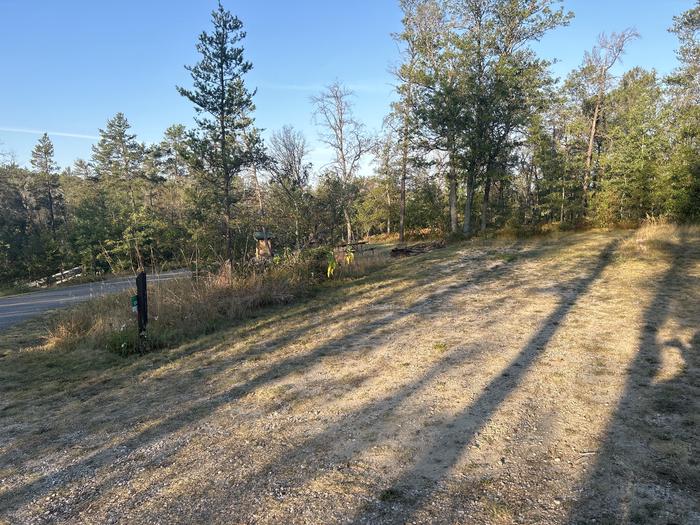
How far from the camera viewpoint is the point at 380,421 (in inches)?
110

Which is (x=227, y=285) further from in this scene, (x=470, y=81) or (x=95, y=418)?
(x=470, y=81)

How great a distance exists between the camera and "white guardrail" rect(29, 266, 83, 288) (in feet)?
A: 56.8

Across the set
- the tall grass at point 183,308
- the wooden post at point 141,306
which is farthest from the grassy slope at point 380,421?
the wooden post at point 141,306

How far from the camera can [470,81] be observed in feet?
46.5

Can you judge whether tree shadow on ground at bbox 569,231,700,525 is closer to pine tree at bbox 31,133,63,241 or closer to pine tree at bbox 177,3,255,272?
pine tree at bbox 177,3,255,272

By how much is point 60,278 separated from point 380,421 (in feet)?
67.8

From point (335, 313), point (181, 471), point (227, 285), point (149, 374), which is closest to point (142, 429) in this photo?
point (181, 471)

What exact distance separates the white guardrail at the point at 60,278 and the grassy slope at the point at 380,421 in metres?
14.7

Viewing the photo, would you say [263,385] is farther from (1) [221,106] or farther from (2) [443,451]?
(1) [221,106]

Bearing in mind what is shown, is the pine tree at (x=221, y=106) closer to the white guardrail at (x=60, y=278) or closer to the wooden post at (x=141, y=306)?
the wooden post at (x=141, y=306)

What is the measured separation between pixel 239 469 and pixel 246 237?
789 cm

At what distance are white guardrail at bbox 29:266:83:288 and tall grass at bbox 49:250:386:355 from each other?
13.5 metres

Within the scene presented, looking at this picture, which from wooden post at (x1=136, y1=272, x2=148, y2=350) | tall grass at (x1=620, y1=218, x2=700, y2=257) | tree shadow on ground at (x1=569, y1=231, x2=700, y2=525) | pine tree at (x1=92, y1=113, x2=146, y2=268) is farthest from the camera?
pine tree at (x1=92, y1=113, x2=146, y2=268)

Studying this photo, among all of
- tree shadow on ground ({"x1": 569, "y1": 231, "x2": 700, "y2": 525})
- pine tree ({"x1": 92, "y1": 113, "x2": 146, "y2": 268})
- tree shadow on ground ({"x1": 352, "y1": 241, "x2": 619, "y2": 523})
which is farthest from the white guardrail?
tree shadow on ground ({"x1": 569, "y1": 231, "x2": 700, "y2": 525})
